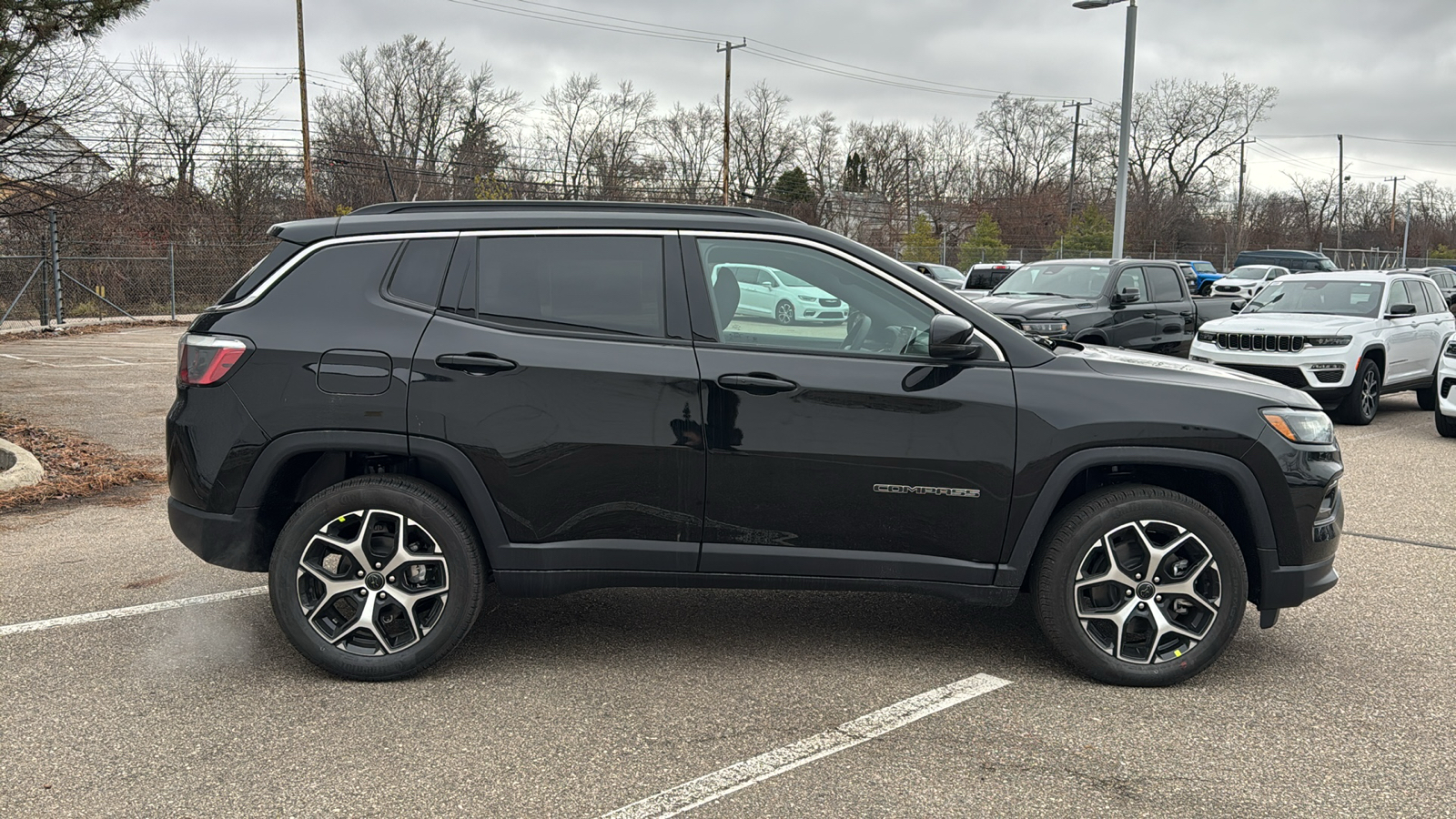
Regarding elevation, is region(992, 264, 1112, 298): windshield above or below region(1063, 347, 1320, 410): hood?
above

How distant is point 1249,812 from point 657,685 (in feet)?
Answer: 6.71

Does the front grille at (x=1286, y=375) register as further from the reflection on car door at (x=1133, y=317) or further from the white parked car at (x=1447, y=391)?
the reflection on car door at (x=1133, y=317)

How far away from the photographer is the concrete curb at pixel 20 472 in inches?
286

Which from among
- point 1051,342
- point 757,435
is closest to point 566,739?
→ point 757,435

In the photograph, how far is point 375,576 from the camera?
405cm

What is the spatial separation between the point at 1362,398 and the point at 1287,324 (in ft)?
3.62

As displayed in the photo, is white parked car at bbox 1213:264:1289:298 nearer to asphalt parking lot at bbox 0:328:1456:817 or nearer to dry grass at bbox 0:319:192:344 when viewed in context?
dry grass at bbox 0:319:192:344

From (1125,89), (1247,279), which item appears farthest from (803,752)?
(1247,279)

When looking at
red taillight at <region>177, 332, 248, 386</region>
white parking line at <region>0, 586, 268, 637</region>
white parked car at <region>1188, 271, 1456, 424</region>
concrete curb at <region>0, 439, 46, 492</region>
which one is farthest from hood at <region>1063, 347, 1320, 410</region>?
white parked car at <region>1188, 271, 1456, 424</region>

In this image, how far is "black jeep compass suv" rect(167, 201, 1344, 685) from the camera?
405 centimetres

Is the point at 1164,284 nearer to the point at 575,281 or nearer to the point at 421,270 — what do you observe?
the point at 575,281

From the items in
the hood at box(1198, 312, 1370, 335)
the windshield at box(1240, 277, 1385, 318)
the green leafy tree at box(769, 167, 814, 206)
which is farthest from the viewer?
the green leafy tree at box(769, 167, 814, 206)

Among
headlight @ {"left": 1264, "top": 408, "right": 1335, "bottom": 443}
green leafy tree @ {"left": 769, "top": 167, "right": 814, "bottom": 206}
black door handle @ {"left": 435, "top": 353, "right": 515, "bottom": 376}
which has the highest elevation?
green leafy tree @ {"left": 769, "top": 167, "right": 814, "bottom": 206}

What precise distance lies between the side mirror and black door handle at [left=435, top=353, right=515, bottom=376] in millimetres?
1582
